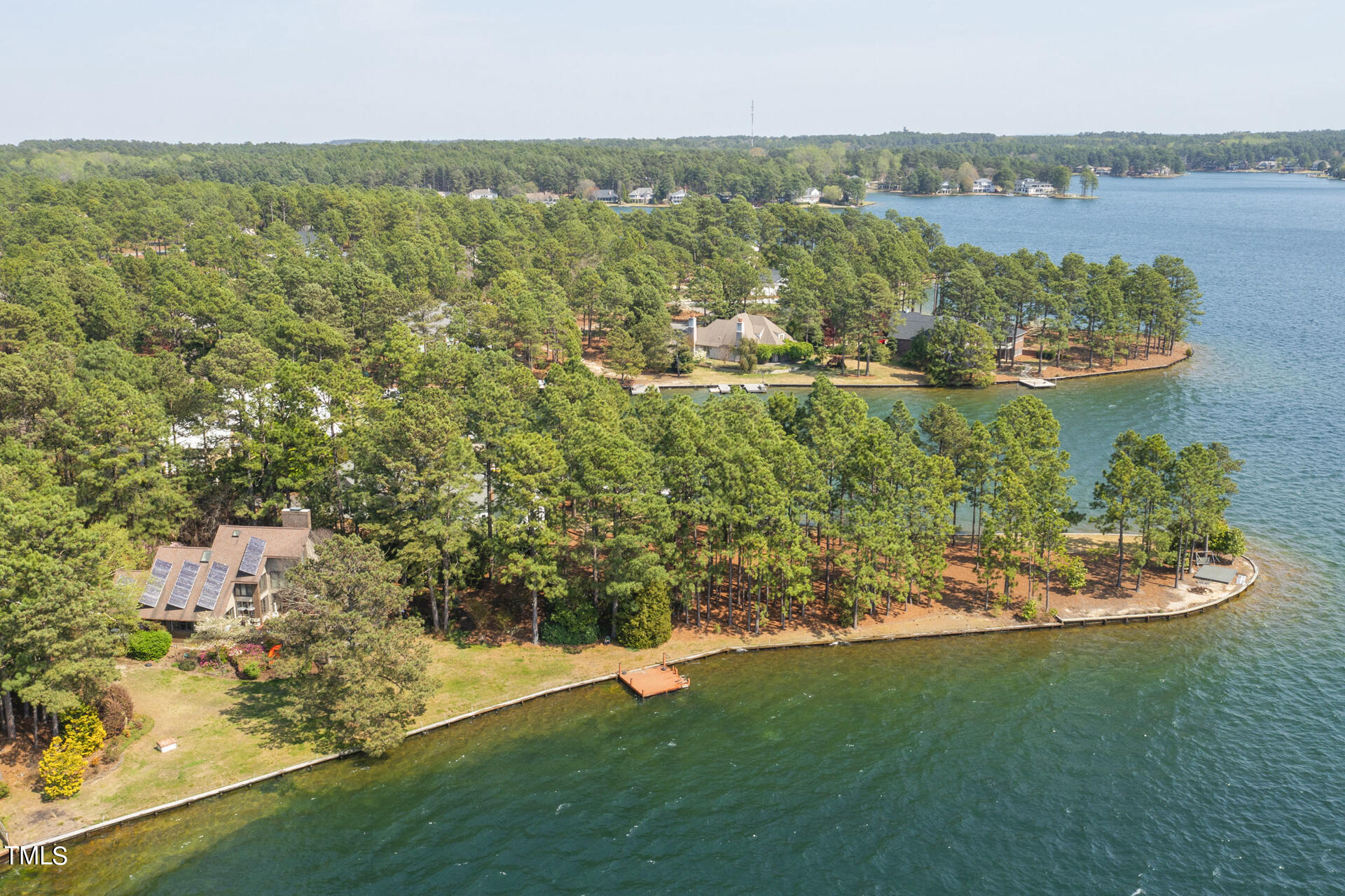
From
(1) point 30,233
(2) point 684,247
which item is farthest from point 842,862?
(1) point 30,233

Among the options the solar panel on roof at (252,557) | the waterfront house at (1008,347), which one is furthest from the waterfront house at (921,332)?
the solar panel on roof at (252,557)

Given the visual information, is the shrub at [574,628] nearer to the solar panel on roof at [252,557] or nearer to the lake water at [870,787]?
the lake water at [870,787]

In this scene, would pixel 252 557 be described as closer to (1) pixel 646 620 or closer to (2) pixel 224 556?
(2) pixel 224 556

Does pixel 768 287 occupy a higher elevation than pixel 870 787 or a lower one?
higher

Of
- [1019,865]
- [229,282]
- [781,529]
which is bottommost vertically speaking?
[1019,865]

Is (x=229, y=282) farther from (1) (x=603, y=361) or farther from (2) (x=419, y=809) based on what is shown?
(2) (x=419, y=809)

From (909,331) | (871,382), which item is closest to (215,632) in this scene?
(871,382)

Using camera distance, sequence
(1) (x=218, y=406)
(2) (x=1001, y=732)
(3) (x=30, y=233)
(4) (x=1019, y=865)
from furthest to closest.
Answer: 1. (3) (x=30, y=233)
2. (1) (x=218, y=406)
3. (2) (x=1001, y=732)
4. (4) (x=1019, y=865)
